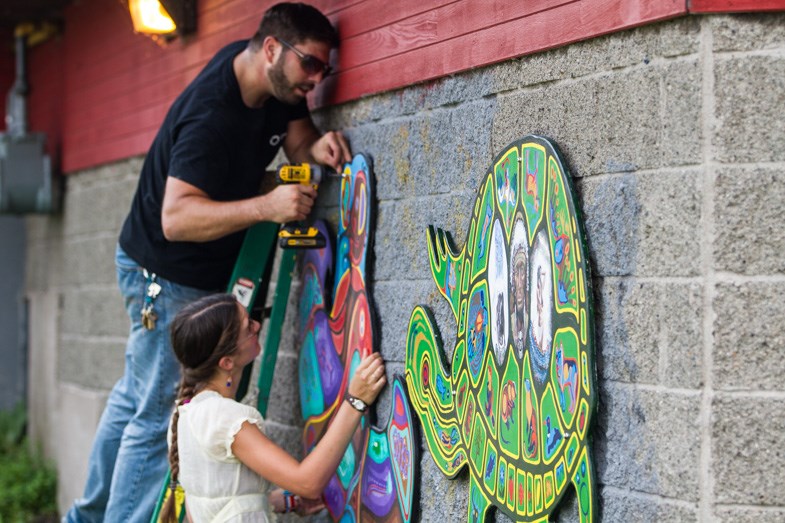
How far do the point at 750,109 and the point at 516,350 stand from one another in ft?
3.24

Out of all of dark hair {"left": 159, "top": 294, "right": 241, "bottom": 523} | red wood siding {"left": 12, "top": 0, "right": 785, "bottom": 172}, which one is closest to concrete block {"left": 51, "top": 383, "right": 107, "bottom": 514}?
red wood siding {"left": 12, "top": 0, "right": 785, "bottom": 172}

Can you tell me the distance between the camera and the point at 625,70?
2.92 meters

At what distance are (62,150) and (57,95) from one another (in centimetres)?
46

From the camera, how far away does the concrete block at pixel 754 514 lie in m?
2.64

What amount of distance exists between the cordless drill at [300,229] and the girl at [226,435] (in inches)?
18.7

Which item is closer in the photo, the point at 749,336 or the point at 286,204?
the point at 749,336

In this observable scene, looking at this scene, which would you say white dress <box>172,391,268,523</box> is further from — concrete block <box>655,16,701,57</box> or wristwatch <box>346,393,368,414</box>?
concrete block <box>655,16,701,57</box>

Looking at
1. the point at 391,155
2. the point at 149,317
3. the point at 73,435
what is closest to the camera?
the point at 391,155

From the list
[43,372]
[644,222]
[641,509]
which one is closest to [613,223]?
[644,222]

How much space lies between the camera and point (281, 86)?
4371mm

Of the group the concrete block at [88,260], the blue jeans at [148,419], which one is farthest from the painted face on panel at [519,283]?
the concrete block at [88,260]

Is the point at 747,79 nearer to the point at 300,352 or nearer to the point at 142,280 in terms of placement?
the point at 300,352

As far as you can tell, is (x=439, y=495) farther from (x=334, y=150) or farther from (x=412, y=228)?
(x=334, y=150)

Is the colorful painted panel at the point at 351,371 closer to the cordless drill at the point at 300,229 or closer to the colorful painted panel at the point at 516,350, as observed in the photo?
the cordless drill at the point at 300,229
